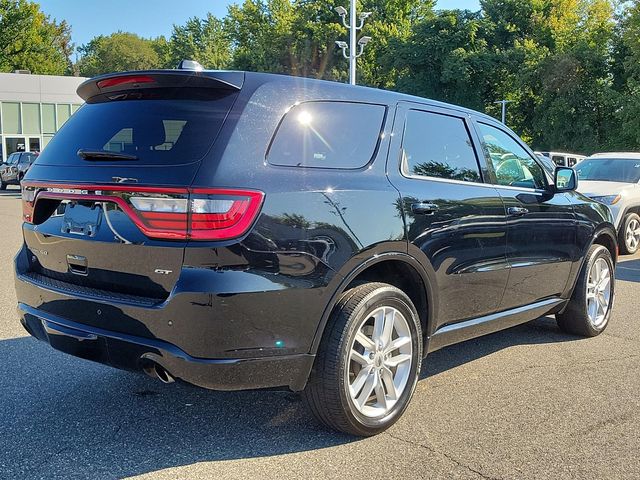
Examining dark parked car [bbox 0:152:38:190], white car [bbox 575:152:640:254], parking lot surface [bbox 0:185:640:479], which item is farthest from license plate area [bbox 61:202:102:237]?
dark parked car [bbox 0:152:38:190]

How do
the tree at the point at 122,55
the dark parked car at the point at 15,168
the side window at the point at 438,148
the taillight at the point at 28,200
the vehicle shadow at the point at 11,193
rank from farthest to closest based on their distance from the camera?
1. the tree at the point at 122,55
2. the dark parked car at the point at 15,168
3. the vehicle shadow at the point at 11,193
4. the side window at the point at 438,148
5. the taillight at the point at 28,200

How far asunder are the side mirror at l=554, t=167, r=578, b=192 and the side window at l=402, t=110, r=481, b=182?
1048 mm

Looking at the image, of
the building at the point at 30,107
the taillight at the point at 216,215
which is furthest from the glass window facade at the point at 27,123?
the taillight at the point at 216,215

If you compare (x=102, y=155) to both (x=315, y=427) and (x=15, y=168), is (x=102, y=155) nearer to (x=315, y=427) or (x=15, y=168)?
(x=315, y=427)

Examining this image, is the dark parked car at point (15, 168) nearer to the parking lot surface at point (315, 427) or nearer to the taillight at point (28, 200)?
the parking lot surface at point (315, 427)

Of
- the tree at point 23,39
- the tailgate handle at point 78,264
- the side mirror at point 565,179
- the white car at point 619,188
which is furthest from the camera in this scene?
the tree at point 23,39

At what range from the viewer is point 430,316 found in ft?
12.5

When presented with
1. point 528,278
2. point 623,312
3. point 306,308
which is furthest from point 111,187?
point 623,312

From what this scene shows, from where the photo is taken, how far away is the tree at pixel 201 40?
73.4 metres

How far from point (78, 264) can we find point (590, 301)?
4.27 m

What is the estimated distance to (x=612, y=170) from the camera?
11312mm

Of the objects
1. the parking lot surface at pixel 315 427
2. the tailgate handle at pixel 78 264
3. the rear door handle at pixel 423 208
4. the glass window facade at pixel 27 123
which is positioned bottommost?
the parking lot surface at pixel 315 427

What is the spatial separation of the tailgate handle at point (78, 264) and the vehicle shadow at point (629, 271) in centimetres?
719

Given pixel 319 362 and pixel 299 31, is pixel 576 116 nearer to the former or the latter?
pixel 299 31
